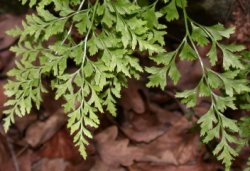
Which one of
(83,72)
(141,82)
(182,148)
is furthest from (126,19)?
(182,148)

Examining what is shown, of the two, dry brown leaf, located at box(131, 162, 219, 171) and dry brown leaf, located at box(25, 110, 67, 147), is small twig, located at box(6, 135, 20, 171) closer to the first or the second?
dry brown leaf, located at box(25, 110, 67, 147)

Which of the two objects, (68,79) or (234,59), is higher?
(68,79)

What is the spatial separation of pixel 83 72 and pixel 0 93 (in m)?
1.71

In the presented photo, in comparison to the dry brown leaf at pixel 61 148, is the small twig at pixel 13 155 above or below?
above

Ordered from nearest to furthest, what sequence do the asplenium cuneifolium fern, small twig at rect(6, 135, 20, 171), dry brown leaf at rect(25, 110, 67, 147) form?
the asplenium cuneifolium fern, small twig at rect(6, 135, 20, 171), dry brown leaf at rect(25, 110, 67, 147)

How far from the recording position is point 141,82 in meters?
→ 3.86

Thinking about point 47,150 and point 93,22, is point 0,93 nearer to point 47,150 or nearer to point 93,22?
point 47,150

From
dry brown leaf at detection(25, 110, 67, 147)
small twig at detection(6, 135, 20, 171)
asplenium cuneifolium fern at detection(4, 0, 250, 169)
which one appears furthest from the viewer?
dry brown leaf at detection(25, 110, 67, 147)

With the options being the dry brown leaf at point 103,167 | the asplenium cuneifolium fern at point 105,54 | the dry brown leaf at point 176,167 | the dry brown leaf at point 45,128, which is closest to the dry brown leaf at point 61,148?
the dry brown leaf at point 45,128

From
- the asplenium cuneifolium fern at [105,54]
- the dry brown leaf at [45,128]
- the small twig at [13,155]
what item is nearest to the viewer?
the asplenium cuneifolium fern at [105,54]

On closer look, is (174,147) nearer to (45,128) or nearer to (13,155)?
(45,128)

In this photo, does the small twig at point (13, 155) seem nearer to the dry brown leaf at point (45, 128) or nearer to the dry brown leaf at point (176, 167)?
the dry brown leaf at point (45, 128)

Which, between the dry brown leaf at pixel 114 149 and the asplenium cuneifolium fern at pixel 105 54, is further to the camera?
the dry brown leaf at pixel 114 149

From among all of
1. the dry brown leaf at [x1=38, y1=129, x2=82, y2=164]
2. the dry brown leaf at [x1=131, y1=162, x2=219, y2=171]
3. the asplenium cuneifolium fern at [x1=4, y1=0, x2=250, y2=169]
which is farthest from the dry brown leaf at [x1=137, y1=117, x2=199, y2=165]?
the asplenium cuneifolium fern at [x1=4, y1=0, x2=250, y2=169]
